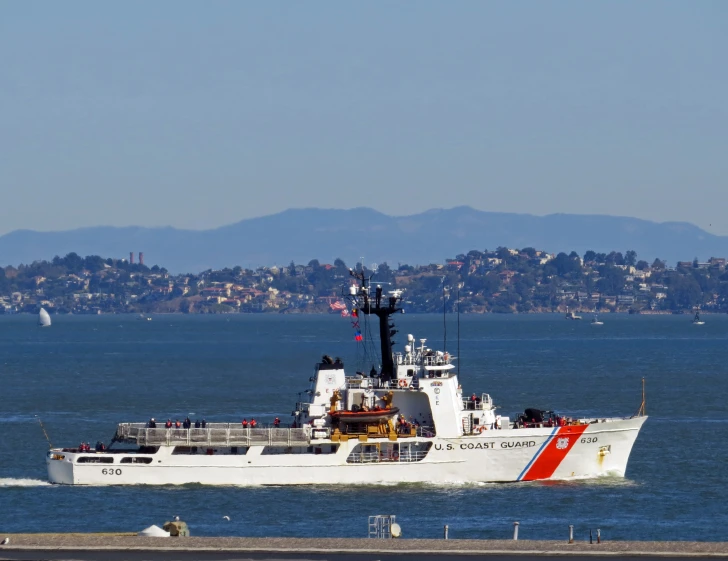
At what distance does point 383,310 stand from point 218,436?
897 cm

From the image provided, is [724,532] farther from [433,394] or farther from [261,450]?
[261,450]

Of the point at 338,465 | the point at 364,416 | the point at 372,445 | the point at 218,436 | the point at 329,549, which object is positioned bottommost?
the point at 338,465

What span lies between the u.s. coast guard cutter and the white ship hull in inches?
1.6

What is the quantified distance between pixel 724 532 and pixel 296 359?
112m

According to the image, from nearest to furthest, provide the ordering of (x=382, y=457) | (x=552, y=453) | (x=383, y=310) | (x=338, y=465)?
(x=338, y=465) → (x=382, y=457) → (x=552, y=453) → (x=383, y=310)

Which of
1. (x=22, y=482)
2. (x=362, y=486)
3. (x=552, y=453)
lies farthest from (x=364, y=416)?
(x=22, y=482)

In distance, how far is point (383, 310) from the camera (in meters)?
64.2

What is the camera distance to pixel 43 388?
119 meters

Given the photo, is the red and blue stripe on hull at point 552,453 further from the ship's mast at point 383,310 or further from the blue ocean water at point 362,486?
the ship's mast at point 383,310

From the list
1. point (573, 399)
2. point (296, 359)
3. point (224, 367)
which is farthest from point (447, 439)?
point (296, 359)

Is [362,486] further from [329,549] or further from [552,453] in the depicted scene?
[329,549]

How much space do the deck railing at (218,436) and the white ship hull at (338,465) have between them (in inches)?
14.3

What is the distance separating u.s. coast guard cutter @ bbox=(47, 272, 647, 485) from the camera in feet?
198

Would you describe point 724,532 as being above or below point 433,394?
below
